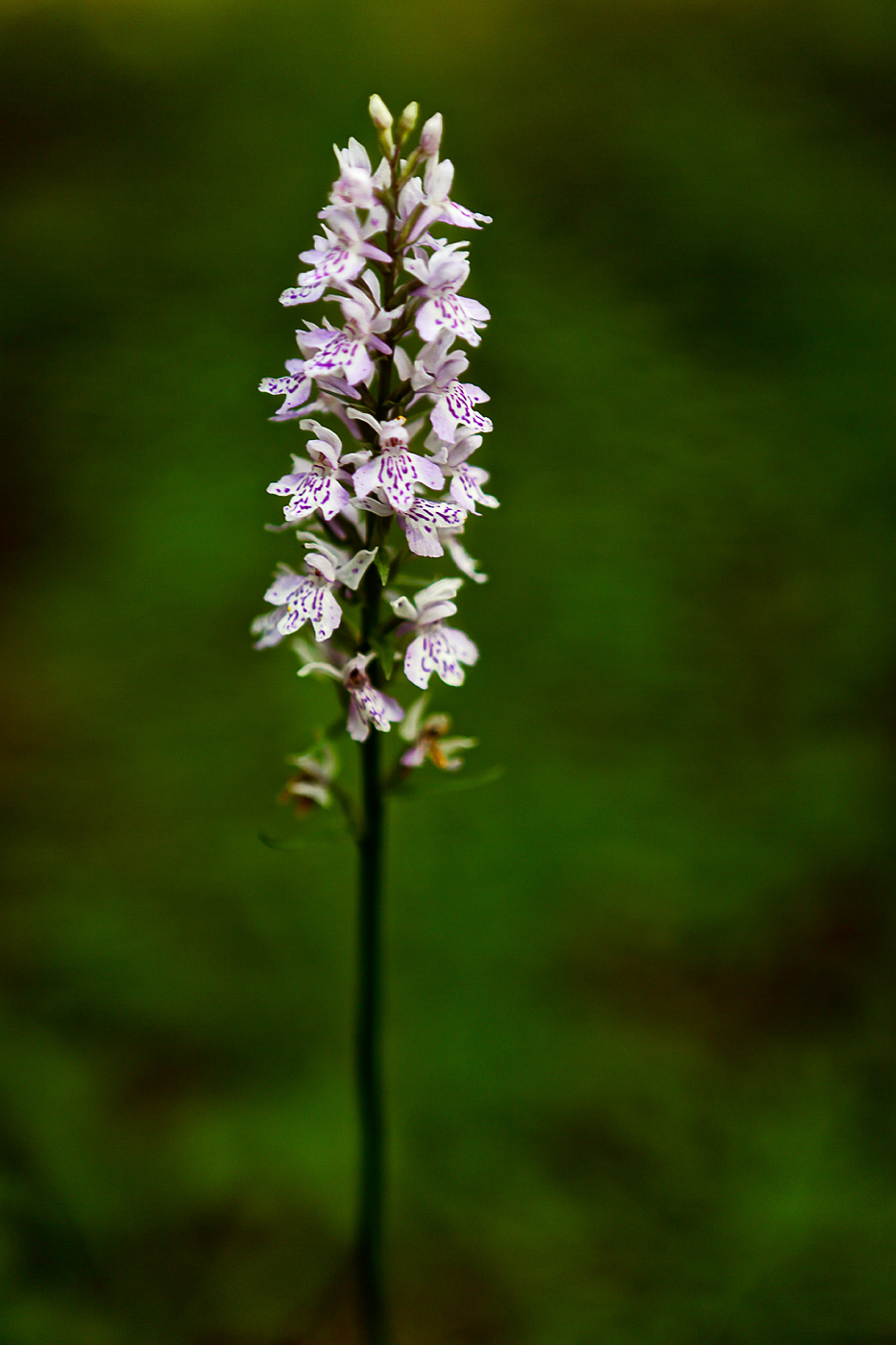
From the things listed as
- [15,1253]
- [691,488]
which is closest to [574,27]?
[691,488]

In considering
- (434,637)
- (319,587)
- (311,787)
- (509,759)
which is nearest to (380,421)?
(319,587)

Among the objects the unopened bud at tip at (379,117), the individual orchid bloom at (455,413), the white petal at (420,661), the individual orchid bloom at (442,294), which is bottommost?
the white petal at (420,661)

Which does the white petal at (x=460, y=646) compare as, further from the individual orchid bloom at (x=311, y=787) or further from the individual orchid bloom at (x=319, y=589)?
the individual orchid bloom at (x=311, y=787)

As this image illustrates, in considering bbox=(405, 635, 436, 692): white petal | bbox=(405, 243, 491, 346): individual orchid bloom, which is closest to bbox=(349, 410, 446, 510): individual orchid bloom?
bbox=(405, 243, 491, 346): individual orchid bloom

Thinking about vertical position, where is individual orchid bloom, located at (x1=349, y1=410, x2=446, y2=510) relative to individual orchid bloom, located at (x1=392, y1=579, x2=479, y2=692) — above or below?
above

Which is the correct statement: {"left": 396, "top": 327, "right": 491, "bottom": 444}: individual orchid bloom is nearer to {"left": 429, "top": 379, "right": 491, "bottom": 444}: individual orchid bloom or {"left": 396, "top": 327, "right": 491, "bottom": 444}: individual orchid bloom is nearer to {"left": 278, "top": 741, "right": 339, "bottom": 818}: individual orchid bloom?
{"left": 429, "top": 379, "right": 491, "bottom": 444}: individual orchid bloom

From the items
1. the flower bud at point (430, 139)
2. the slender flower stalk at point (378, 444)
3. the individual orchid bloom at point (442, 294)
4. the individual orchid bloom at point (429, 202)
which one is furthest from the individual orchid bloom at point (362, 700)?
the flower bud at point (430, 139)

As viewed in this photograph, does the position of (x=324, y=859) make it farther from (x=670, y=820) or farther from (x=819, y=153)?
(x=819, y=153)
